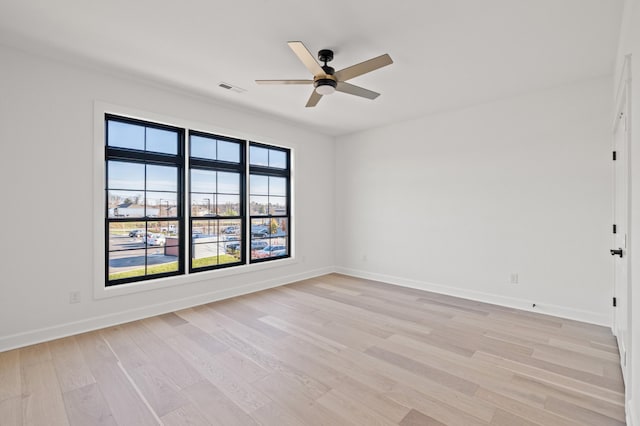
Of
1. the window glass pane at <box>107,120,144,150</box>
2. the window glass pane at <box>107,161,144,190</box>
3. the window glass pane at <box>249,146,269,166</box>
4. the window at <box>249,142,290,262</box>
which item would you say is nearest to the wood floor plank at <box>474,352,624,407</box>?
the window at <box>249,142,290,262</box>

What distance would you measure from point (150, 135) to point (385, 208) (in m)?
3.78

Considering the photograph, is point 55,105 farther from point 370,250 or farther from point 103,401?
point 370,250

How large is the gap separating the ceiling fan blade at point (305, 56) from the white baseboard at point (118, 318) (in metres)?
3.23

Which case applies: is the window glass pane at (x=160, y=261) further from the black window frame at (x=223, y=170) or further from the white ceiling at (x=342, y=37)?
the white ceiling at (x=342, y=37)

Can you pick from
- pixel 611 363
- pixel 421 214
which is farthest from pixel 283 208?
pixel 611 363

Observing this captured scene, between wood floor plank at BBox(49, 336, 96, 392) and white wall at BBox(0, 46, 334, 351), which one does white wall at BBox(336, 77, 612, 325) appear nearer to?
white wall at BBox(0, 46, 334, 351)

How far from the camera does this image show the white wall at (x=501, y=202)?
3.46 metres

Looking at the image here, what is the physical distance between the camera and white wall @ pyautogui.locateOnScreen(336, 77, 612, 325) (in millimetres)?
3459

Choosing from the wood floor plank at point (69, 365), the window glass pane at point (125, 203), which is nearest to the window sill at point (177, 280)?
the wood floor plank at point (69, 365)

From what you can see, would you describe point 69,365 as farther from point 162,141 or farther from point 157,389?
point 162,141

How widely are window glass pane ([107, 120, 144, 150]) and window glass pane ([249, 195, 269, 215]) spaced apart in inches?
68.5

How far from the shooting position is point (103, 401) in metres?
2.06

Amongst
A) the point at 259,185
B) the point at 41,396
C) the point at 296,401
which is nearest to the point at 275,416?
the point at 296,401

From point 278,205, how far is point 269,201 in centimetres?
22
